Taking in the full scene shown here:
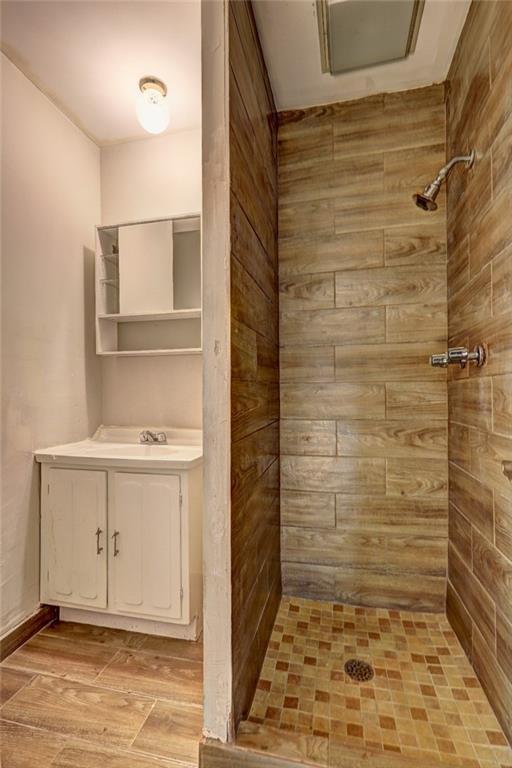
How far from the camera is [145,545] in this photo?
1595 millimetres

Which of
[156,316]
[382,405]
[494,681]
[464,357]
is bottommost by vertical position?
[494,681]

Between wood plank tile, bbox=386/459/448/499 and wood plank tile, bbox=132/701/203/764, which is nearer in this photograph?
wood plank tile, bbox=132/701/203/764

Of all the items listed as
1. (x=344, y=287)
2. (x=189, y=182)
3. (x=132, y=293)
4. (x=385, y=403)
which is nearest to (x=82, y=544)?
(x=132, y=293)

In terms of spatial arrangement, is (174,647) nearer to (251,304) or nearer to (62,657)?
(62,657)

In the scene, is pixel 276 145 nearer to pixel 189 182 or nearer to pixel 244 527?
pixel 189 182

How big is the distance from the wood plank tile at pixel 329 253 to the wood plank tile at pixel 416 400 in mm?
568

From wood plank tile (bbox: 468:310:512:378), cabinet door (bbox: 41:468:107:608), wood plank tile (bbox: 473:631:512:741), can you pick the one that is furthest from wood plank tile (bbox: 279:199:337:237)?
wood plank tile (bbox: 473:631:512:741)

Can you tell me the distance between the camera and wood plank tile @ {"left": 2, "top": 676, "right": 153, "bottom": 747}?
1.16 meters

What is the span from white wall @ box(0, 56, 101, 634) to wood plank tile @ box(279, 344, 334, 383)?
118cm

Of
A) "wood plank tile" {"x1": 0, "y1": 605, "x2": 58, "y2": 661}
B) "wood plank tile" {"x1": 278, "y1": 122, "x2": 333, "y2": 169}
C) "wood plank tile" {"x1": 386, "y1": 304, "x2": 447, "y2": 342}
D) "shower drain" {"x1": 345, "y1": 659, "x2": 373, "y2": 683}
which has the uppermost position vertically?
"wood plank tile" {"x1": 278, "y1": 122, "x2": 333, "y2": 169}

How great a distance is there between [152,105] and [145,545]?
2034 millimetres

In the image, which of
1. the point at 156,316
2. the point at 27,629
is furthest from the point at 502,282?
the point at 27,629

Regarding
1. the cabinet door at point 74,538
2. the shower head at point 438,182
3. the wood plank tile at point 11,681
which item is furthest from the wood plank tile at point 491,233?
the wood plank tile at point 11,681

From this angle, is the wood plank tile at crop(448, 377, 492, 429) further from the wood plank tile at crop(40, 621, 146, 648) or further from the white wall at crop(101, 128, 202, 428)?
the wood plank tile at crop(40, 621, 146, 648)
